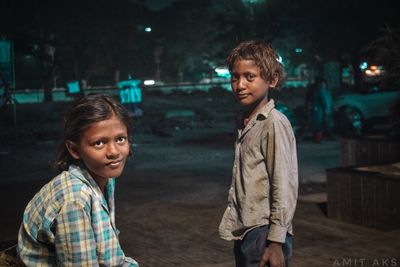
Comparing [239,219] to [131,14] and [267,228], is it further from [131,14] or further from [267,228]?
[131,14]

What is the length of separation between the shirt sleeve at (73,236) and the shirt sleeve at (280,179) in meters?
1.16

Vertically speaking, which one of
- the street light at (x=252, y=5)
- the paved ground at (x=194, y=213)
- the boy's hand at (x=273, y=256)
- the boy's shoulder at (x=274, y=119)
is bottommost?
the paved ground at (x=194, y=213)

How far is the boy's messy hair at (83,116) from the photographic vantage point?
1976mm

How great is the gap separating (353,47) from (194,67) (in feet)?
152

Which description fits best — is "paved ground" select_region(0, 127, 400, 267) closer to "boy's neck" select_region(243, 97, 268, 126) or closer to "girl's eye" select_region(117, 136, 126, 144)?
"boy's neck" select_region(243, 97, 268, 126)

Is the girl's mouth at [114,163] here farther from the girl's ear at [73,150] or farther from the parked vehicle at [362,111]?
the parked vehicle at [362,111]

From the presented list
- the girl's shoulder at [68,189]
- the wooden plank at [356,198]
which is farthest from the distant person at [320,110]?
the girl's shoulder at [68,189]

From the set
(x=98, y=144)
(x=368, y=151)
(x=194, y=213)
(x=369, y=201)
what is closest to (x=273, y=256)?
(x=98, y=144)

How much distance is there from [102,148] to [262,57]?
121cm

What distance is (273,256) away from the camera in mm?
2674

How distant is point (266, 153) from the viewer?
2787 millimetres

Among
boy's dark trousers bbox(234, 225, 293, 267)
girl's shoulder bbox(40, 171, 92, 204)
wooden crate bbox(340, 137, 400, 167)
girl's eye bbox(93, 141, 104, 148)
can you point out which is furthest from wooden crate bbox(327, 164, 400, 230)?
girl's shoulder bbox(40, 171, 92, 204)

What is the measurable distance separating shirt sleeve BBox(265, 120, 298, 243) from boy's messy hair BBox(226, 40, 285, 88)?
291 mm

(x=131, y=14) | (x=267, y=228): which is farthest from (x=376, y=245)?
(x=131, y=14)
